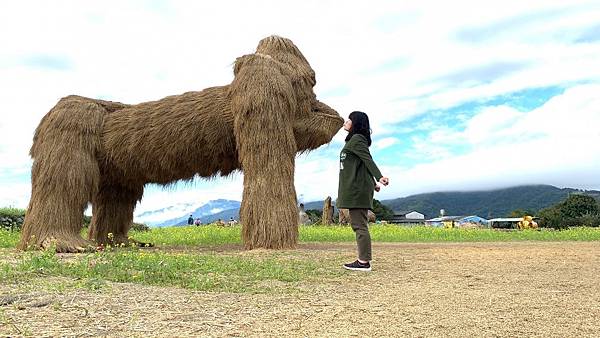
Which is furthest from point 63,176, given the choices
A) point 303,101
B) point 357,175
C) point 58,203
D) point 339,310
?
point 339,310

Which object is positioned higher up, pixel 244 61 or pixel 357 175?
pixel 244 61

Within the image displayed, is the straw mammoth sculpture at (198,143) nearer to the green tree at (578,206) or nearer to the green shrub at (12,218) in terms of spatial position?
the green shrub at (12,218)

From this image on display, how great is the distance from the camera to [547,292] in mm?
5023

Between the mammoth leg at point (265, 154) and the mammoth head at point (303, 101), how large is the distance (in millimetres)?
509

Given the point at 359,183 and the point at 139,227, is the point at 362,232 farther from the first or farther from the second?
the point at 139,227

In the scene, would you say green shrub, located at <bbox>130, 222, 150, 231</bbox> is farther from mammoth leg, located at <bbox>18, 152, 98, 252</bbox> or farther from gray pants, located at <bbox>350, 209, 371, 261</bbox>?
gray pants, located at <bbox>350, 209, 371, 261</bbox>

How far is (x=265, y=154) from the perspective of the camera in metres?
8.32

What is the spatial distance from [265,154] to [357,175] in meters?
2.19

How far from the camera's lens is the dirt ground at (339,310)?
3.51 metres

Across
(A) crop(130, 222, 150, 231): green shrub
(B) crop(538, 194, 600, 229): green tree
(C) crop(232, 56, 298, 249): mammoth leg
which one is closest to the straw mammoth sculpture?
(C) crop(232, 56, 298, 249): mammoth leg

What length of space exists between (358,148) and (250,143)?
2348 mm

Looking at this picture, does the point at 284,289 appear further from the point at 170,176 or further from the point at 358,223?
the point at 170,176

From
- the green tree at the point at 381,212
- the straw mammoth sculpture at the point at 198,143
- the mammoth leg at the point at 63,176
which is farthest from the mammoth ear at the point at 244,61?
the green tree at the point at 381,212

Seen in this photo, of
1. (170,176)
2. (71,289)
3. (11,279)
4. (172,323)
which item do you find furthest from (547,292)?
(170,176)
